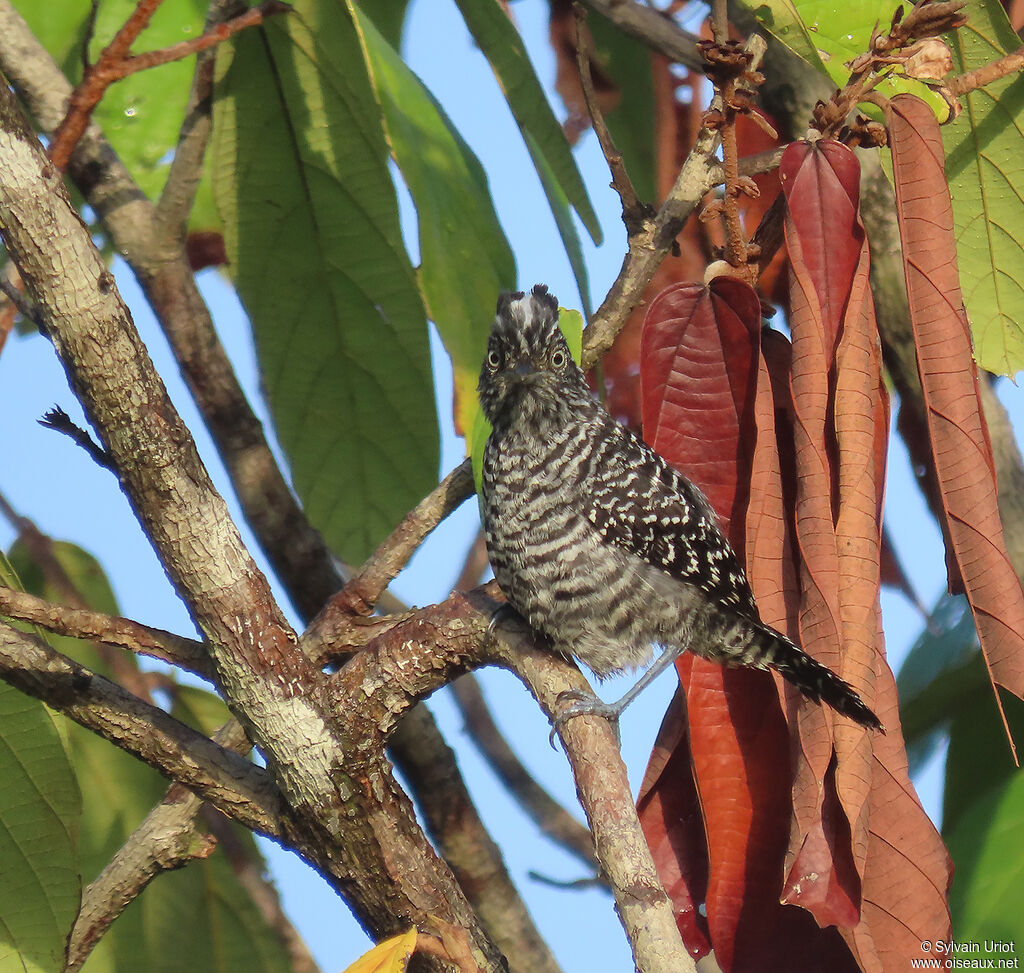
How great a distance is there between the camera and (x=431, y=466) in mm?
3605

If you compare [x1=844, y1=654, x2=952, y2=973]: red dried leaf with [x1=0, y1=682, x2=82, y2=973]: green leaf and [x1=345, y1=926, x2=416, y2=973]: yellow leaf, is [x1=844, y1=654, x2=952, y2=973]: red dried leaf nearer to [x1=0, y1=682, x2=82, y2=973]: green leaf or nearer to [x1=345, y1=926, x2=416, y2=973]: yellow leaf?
[x1=345, y1=926, x2=416, y2=973]: yellow leaf

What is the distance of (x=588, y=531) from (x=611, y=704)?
478 millimetres

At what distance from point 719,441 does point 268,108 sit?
2.03 metres

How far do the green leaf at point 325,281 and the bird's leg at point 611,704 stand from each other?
935 mm

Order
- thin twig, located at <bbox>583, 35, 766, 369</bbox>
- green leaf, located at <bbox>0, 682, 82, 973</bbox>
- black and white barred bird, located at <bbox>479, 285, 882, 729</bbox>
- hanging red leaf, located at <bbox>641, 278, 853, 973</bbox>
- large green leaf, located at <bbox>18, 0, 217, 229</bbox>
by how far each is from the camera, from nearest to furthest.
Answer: hanging red leaf, located at <bbox>641, 278, 853, 973</bbox>
green leaf, located at <bbox>0, 682, 82, 973</bbox>
thin twig, located at <bbox>583, 35, 766, 369</bbox>
black and white barred bird, located at <bbox>479, 285, 882, 729</bbox>
large green leaf, located at <bbox>18, 0, 217, 229</bbox>

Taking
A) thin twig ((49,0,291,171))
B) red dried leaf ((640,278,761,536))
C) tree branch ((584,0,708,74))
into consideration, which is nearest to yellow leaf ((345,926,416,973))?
red dried leaf ((640,278,761,536))

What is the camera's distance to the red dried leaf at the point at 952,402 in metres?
2.04

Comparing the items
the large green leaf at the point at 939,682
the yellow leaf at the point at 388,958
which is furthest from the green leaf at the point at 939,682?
the yellow leaf at the point at 388,958

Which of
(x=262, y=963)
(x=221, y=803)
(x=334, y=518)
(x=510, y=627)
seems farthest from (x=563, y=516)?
(x=262, y=963)

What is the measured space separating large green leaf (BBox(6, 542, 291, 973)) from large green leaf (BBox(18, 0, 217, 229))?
51.0 inches

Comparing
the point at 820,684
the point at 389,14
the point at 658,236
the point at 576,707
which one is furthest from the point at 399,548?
the point at 389,14

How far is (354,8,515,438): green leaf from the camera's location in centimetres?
244

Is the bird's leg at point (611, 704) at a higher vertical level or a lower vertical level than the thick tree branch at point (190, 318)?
lower

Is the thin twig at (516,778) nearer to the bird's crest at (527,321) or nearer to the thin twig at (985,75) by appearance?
the bird's crest at (527,321)
